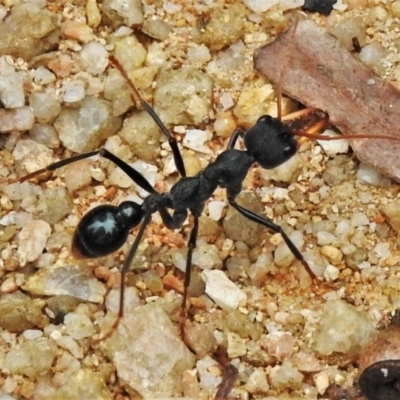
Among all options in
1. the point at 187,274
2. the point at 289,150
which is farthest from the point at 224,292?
the point at 289,150

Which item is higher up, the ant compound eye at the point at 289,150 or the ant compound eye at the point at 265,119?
the ant compound eye at the point at 265,119

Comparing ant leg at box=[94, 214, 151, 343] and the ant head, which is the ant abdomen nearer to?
ant leg at box=[94, 214, 151, 343]

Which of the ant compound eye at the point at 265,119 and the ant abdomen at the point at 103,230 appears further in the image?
the ant compound eye at the point at 265,119

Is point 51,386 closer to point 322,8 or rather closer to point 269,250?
point 269,250

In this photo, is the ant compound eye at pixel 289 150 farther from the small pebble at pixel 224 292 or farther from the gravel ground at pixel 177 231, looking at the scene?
the small pebble at pixel 224 292

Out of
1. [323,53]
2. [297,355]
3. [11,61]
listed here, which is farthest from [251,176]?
[11,61]

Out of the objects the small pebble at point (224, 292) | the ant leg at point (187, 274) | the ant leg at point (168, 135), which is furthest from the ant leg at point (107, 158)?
the small pebble at point (224, 292)

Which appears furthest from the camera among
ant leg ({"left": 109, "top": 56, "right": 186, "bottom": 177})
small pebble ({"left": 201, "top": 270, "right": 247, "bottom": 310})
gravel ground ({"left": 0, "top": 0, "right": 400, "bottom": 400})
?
ant leg ({"left": 109, "top": 56, "right": 186, "bottom": 177})

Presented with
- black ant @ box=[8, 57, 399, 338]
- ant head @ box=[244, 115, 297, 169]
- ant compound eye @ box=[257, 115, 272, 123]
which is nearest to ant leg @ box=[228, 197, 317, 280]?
black ant @ box=[8, 57, 399, 338]
